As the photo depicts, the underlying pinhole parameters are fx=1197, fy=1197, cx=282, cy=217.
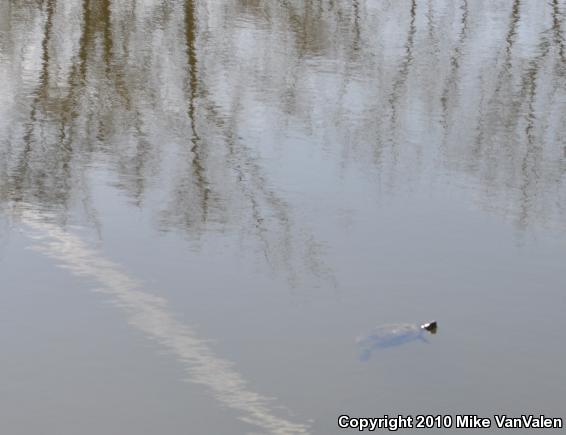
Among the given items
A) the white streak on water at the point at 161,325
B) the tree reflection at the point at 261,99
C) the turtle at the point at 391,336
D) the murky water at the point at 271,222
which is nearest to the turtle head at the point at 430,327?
the turtle at the point at 391,336

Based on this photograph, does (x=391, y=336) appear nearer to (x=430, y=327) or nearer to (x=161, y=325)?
(x=430, y=327)

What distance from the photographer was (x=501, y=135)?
1255cm

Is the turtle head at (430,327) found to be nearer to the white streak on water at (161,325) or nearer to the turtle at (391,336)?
the turtle at (391,336)

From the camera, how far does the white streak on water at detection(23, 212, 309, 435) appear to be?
Result: 695cm

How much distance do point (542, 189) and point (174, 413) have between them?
17.7 feet

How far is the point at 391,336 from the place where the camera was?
782 cm

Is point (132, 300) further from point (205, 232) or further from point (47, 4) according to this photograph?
point (47, 4)

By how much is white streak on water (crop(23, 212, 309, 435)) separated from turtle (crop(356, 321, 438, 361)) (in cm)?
90

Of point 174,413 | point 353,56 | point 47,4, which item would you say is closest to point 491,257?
point 174,413

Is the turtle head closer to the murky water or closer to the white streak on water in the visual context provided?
the murky water

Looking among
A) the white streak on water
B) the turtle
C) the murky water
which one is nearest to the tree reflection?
the murky water

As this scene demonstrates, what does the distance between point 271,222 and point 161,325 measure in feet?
7.28

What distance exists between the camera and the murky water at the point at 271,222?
285 inches

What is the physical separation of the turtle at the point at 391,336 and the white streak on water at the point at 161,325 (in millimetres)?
897
